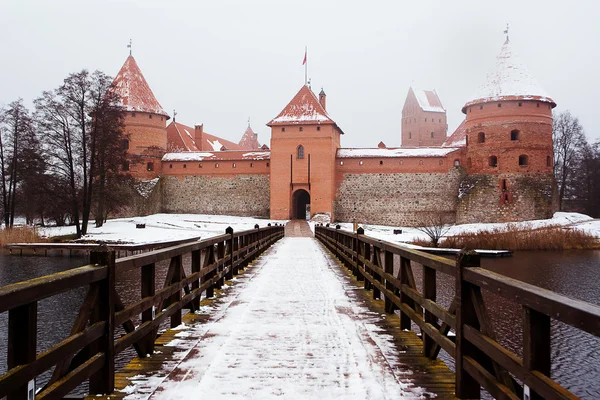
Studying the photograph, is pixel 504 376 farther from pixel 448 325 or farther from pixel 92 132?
pixel 92 132

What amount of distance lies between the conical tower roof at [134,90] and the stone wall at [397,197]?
1427 cm

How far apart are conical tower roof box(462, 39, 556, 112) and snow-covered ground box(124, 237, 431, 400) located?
2865 centimetres

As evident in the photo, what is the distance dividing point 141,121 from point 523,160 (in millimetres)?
24922

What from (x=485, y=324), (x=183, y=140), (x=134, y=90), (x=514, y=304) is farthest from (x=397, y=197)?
(x=485, y=324)

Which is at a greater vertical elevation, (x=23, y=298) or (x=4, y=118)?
(x=4, y=118)

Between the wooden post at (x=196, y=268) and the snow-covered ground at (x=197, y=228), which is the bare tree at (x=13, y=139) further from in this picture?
the wooden post at (x=196, y=268)

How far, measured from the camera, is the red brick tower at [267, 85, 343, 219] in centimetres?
3409

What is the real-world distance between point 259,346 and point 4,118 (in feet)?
93.3

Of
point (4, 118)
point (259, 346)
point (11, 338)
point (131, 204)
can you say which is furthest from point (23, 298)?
point (131, 204)

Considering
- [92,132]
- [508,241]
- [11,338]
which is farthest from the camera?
[92,132]

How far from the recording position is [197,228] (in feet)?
94.4

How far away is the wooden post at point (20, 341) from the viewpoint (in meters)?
2.11

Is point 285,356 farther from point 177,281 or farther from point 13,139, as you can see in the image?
point 13,139

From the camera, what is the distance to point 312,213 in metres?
34.5
